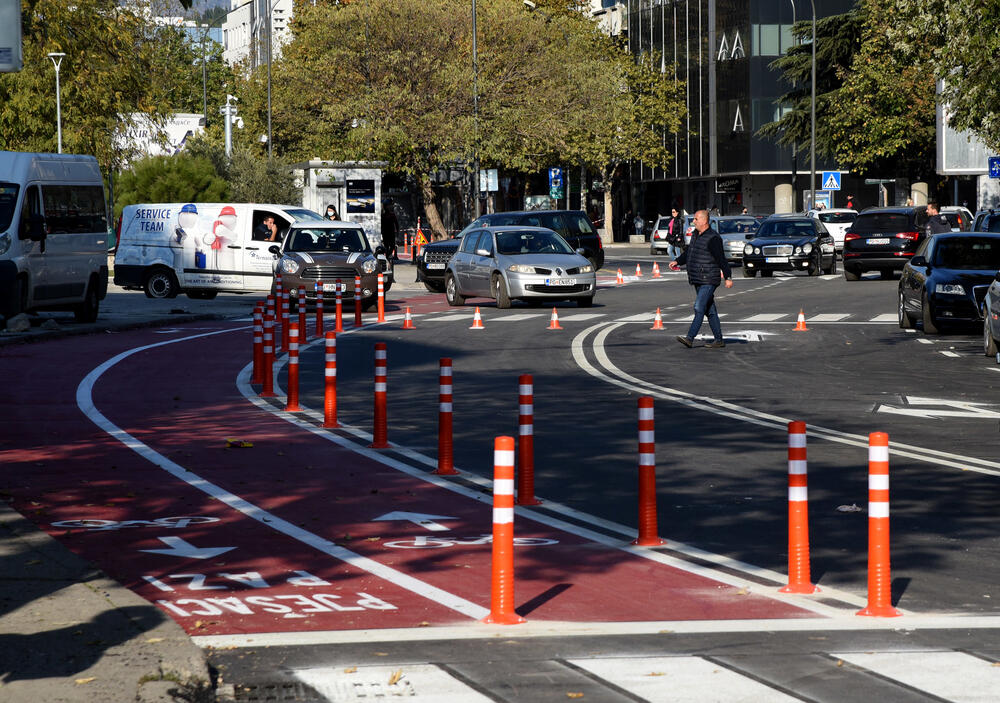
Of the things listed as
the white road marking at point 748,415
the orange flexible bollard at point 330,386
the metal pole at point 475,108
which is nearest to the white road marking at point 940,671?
the white road marking at point 748,415

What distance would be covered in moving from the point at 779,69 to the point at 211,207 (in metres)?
52.3

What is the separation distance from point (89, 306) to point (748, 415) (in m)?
16.5

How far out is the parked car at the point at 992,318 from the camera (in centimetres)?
2083

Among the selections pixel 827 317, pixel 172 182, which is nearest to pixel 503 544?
pixel 827 317

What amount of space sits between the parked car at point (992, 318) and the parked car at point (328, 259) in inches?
529

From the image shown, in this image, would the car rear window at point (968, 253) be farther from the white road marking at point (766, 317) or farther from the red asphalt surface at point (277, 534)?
the red asphalt surface at point (277, 534)

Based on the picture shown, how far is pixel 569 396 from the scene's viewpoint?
1741 cm

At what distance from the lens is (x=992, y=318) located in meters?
21.2

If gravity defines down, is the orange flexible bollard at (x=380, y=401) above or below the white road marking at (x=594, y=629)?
above

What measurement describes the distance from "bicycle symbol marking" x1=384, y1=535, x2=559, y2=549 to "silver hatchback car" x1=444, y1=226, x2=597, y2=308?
22.4 metres

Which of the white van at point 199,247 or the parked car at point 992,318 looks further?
the white van at point 199,247

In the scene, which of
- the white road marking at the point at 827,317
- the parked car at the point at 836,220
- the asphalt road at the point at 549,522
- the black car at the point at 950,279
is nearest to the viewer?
the asphalt road at the point at 549,522

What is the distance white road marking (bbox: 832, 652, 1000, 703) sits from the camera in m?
6.12

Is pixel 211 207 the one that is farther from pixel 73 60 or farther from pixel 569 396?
pixel 73 60
